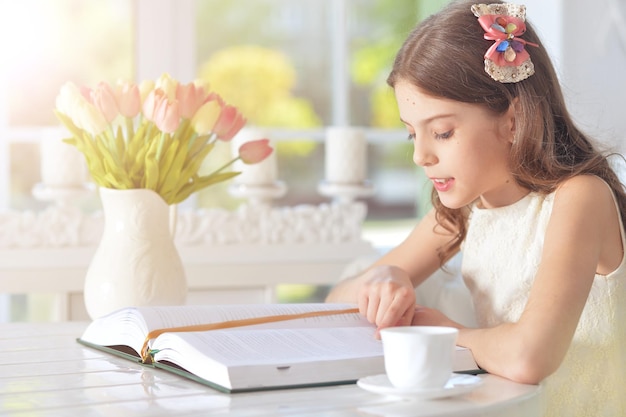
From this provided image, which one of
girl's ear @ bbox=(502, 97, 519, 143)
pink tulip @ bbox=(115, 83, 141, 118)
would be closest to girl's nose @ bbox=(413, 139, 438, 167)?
girl's ear @ bbox=(502, 97, 519, 143)

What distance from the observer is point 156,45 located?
346 cm

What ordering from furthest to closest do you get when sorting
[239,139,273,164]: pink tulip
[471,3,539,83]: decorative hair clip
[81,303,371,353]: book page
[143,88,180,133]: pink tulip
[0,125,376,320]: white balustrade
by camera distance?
[0,125,376,320]: white balustrade, [239,139,273,164]: pink tulip, [143,88,180,133]: pink tulip, [471,3,539,83]: decorative hair clip, [81,303,371,353]: book page

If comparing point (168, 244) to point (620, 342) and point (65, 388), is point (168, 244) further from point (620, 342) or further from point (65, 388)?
point (620, 342)

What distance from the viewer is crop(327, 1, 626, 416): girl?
1.40 metres

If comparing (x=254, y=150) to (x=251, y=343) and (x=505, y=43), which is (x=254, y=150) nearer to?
(x=505, y=43)

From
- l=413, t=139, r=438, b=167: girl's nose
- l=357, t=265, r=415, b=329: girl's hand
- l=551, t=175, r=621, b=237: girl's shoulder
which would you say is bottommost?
l=357, t=265, r=415, b=329: girl's hand

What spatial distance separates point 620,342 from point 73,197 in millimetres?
1578

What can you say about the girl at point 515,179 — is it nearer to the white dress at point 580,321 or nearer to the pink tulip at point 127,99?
the white dress at point 580,321

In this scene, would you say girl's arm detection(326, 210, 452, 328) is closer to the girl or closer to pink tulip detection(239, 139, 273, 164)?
the girl

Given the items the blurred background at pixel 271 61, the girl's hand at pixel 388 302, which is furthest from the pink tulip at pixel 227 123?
the blurred background at pixel 271 61

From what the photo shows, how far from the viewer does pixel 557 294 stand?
1.27m

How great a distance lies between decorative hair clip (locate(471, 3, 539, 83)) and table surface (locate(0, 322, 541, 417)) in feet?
1.67

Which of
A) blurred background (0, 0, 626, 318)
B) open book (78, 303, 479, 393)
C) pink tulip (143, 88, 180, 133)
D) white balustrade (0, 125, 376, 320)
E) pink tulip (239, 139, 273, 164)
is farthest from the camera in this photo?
blurred background (0, 0, 626, 318)

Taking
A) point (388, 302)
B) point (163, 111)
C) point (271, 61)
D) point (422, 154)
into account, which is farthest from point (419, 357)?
point (271, 61)
